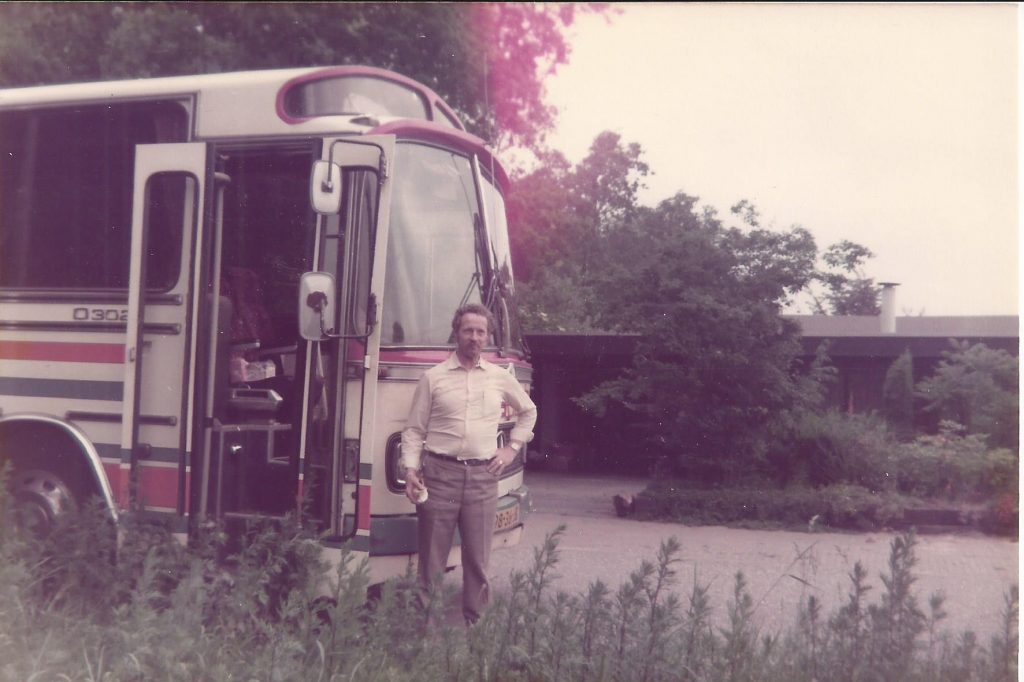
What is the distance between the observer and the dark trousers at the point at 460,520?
490 centimetres

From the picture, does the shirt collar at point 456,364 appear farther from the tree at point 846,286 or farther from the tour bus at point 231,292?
the tree at point 846,286

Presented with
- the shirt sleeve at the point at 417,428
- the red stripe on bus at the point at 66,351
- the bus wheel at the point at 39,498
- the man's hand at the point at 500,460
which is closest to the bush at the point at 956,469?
the man's hand at the point at 500,460

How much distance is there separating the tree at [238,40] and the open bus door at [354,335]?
6.06m

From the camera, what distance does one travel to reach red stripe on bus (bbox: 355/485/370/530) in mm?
5020

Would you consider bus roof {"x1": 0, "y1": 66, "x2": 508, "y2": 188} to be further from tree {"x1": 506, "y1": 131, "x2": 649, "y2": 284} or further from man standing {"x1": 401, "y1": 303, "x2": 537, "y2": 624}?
tree {"x1": 506, "y1": 131, "x2": 649, "y2": 284}

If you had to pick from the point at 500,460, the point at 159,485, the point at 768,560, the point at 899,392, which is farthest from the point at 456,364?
the point at 899,392

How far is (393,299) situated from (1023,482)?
11.3ft

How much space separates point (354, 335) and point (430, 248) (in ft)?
3.00

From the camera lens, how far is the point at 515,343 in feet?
21.2

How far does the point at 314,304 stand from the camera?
474 cm

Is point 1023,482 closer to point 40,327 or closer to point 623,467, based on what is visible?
point 40,327

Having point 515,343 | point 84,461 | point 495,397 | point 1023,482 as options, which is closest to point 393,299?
point 495,397

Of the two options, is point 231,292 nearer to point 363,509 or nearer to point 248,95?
point 248,95

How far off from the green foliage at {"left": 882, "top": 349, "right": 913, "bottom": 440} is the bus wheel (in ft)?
40.8
